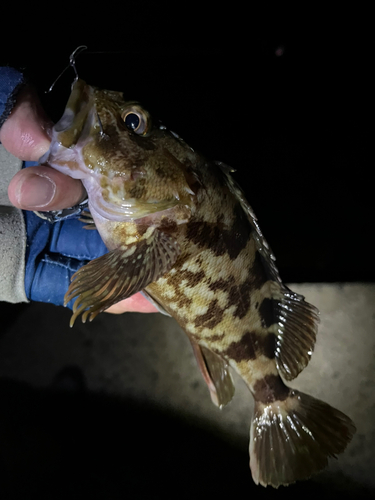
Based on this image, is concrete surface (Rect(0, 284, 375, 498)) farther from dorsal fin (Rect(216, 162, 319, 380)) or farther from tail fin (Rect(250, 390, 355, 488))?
dorsal fin (Rect(216, 162, 319, 380))

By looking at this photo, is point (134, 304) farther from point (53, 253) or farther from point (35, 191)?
point (35, 191)

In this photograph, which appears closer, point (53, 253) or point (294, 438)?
point (294, 438)

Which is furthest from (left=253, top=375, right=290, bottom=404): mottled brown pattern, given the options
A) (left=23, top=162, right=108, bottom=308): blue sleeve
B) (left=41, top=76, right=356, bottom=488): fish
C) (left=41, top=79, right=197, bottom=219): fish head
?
(left=23, top=162, right=108, bottom=308): blue sleeve

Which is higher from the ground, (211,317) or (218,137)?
(218,137)

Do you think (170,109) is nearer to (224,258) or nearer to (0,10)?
(0,10)

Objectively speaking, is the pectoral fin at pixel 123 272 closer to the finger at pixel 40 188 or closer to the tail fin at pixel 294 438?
the finger at pixel 40 188

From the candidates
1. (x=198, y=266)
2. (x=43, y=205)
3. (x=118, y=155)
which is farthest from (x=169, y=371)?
(x=118, y=155)
